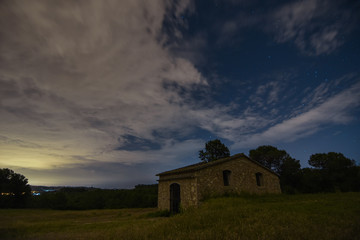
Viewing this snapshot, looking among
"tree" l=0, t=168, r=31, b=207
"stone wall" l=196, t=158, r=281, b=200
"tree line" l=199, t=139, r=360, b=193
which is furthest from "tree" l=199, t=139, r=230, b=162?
"tree" l=0, t=168, r=31, b=207

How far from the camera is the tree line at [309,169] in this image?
2762 cm

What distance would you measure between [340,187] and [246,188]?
2084 cm

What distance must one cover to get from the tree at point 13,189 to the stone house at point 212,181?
38397 millimetres

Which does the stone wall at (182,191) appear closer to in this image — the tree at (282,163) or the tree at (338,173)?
the tree at (282,163)

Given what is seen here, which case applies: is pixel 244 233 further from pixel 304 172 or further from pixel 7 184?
pixel 7 184

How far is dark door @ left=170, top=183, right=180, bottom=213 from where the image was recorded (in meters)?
16.7

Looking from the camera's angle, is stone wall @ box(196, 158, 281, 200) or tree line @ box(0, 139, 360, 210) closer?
stone wall @ box(196, 158, 281, 200)

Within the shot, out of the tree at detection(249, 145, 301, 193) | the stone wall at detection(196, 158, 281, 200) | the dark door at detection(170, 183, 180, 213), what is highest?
the tree at detection(249, 145, 301, 193)

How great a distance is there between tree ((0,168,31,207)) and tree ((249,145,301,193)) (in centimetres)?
5159

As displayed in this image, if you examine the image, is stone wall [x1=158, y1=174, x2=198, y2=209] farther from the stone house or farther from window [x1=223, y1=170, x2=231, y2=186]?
window [x1=223, y1=170, x2=231, y2=186]

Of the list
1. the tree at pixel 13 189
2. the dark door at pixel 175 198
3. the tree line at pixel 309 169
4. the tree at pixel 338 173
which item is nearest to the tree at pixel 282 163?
the tree line at pixel 309 169

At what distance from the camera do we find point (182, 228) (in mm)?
6582

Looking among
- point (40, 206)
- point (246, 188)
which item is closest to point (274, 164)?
point (246, 188)

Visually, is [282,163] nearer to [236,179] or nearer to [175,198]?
[236,179]
